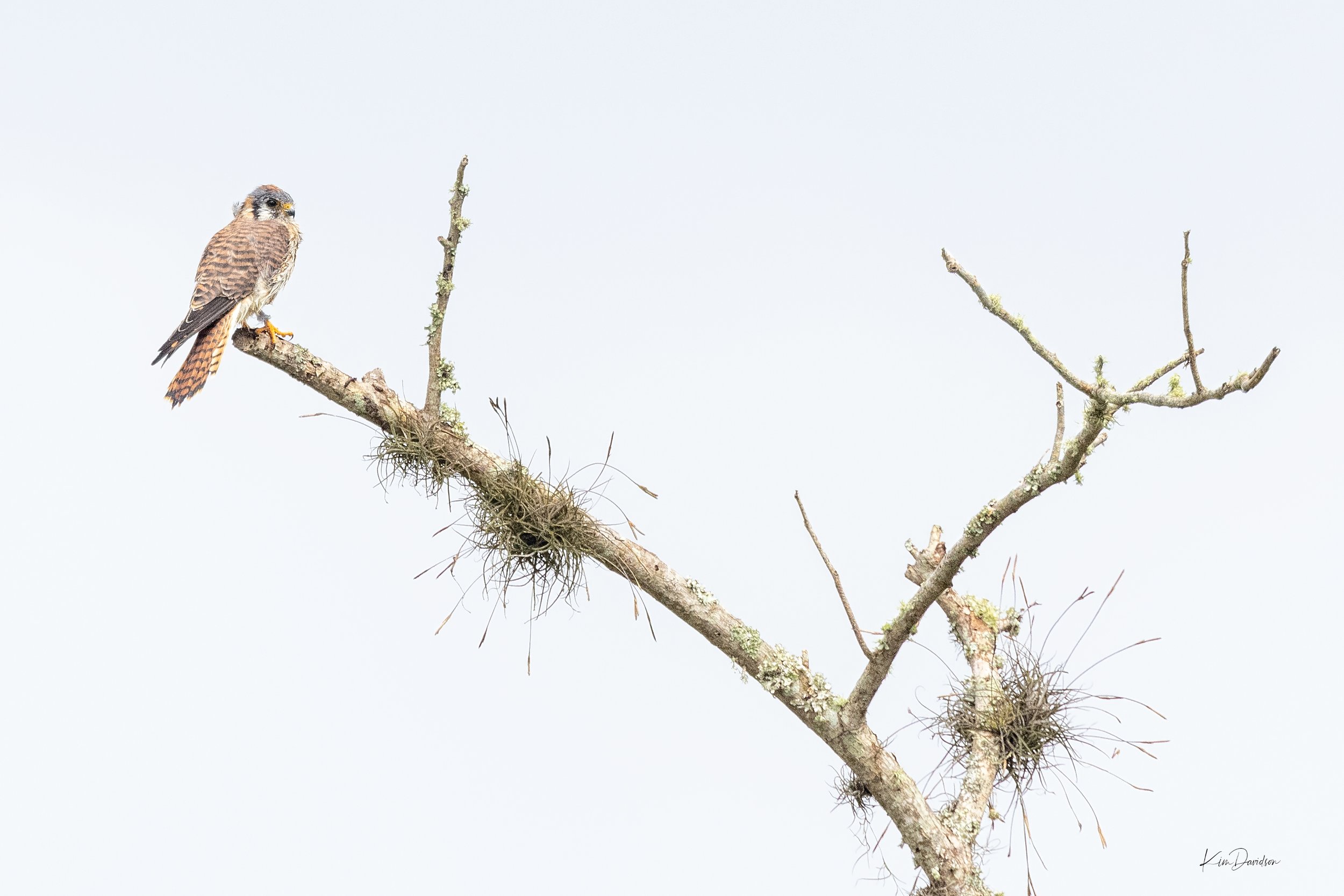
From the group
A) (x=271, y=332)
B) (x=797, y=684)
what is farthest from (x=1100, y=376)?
(x=271, y=332)

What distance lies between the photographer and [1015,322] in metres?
3.23

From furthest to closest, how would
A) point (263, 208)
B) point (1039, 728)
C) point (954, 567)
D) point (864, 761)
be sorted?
1. point (263, 208)
2. point (1039, 728)
3. point (864, 761)
4. point (954, 567)

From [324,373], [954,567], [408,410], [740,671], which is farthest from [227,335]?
[954,567]

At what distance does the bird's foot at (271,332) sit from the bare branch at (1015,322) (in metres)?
2.78

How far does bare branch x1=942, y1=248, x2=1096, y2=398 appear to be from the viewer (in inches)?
126

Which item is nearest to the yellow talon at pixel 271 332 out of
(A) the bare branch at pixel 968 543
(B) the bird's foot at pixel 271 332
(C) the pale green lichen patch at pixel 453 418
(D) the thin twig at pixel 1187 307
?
(B) the bird's foot at pixel 271 332

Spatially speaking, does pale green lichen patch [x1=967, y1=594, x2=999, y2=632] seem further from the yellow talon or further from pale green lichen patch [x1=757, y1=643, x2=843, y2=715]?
the yellow talon

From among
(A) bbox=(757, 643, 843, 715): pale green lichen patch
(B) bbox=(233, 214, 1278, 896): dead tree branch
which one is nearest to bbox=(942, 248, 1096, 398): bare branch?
(B) bbox=(233, 214, 1278, 896): dead tree branch

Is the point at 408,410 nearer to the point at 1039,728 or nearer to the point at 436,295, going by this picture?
the point at 436,295

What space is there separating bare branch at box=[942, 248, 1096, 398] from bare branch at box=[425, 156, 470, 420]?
1934 mm

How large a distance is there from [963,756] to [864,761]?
65 centimetres

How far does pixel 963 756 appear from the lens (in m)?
4.75

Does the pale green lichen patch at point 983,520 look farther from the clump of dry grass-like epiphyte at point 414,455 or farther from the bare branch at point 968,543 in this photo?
the clump of dry grass-like epiphyte at point 414,455

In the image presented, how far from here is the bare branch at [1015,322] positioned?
3.21 m
